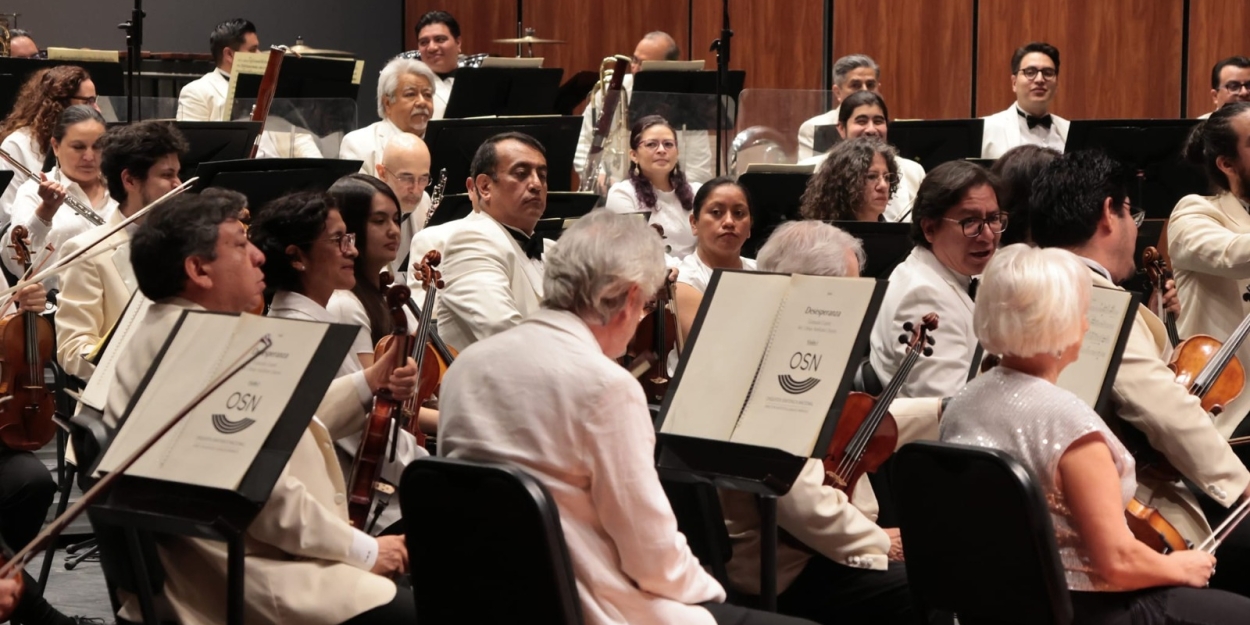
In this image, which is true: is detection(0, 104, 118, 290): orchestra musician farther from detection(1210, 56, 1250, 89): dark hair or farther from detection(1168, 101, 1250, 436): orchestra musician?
detection(1210, 56, 1250, 89): dark hair

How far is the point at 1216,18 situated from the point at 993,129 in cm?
178

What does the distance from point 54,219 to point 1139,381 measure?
3609 millimetres

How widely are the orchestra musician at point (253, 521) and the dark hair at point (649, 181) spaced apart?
10.9 feet

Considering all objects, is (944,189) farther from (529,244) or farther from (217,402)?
(217,402)

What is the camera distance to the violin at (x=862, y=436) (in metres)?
2.95

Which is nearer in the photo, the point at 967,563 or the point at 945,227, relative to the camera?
the point at 967,563

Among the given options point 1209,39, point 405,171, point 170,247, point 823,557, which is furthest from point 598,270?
point 1209,39

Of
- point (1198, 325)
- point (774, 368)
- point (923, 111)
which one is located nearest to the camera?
point (774, 368)

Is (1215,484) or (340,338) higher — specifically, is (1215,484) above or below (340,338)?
below

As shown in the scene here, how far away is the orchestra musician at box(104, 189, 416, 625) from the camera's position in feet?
7.76

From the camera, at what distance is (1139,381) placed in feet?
9.37

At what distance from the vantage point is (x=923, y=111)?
915cm

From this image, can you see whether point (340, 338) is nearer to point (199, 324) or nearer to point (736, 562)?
point (199, 324)

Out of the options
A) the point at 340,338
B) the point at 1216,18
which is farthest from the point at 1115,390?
the point at 1216,18
